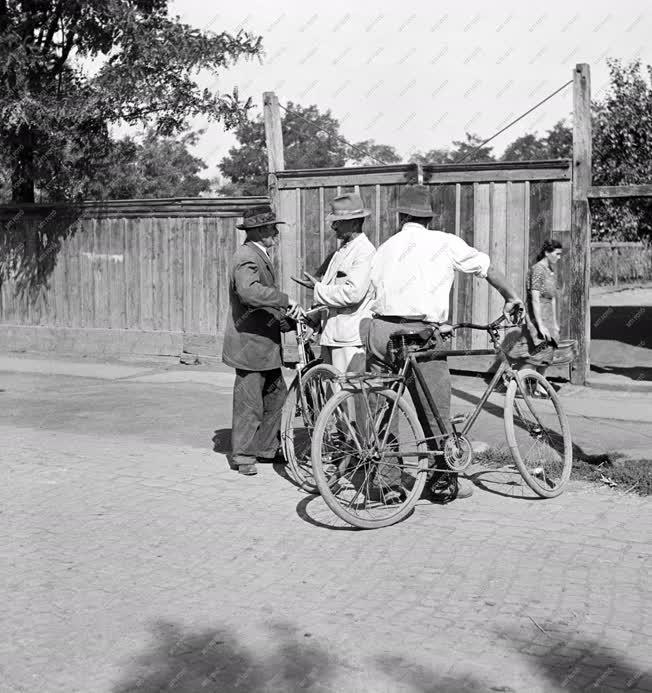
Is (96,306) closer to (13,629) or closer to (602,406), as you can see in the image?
(602,406)

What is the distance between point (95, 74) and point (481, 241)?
19.8ft

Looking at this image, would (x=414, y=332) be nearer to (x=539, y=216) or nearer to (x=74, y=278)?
(x=539, y=216)

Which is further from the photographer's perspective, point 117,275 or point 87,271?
point 87,271

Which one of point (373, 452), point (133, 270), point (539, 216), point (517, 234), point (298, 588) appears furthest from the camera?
point (133, 270)

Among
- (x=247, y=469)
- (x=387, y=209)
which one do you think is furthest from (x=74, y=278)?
(x=247, y=469)

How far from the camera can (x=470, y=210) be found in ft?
39.7

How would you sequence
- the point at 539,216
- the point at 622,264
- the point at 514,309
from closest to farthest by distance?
the point at 514,309 → the point at 539,216 → the point at 622,264

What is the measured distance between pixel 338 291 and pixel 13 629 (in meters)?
3.23

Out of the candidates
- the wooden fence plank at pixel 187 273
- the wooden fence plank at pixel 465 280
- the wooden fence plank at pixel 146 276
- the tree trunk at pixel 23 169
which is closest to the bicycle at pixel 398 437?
the wooden fence plank at pixel 465 280

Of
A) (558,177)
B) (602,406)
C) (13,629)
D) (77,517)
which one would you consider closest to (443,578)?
(13,629)

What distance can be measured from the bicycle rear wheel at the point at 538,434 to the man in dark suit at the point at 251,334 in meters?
1.76

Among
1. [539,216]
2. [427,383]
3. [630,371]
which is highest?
[539,216]

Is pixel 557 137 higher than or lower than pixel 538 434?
higher

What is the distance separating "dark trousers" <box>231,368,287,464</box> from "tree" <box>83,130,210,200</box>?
1021 centimetres
